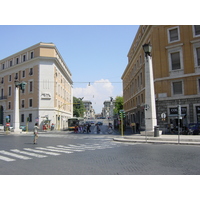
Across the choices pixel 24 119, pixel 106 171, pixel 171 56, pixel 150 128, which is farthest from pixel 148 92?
pixel 24 119

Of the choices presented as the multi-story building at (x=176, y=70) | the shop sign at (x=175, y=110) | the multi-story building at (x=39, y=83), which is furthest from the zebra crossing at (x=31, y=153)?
the multi-story building at (x=39, y=83)

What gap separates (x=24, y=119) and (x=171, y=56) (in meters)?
35.8

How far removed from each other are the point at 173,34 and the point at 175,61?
12.2ft

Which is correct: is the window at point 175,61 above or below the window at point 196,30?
below

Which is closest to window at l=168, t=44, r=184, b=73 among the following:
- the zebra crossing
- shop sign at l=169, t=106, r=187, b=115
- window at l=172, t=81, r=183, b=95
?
window at l=172, t=81, r=183, b=95

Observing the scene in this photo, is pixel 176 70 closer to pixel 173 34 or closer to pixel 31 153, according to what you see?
pixel 173 34

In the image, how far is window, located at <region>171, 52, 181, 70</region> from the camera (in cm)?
2797

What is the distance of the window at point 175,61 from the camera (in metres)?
28.0

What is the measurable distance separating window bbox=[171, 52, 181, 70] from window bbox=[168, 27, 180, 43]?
193 cm

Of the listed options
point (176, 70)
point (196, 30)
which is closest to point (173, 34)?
point (196, 30)

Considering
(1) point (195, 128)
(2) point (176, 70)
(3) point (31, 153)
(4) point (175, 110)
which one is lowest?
(3) point (31, 153)

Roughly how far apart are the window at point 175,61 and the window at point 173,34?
1.93 metres

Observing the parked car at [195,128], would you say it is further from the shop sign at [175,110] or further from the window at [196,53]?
the window at [196,53]

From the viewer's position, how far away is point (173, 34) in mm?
28578
